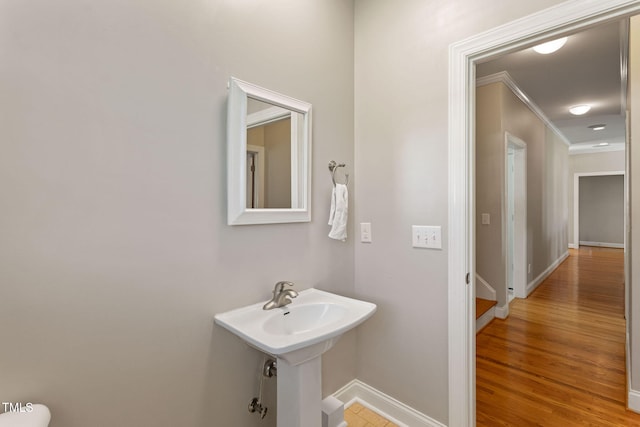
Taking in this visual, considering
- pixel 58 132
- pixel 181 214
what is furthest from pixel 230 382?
pixel 58 132

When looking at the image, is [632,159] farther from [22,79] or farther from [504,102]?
[22,79]

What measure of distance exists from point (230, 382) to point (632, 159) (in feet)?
8.78

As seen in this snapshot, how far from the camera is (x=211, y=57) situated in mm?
1263

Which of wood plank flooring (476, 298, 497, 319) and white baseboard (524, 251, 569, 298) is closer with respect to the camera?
wood plank flooring (476, 298, 497, 319)

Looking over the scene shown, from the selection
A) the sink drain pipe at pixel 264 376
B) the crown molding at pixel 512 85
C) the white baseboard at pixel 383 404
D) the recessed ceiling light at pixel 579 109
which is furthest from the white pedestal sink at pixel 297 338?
the recessed ceiling light at pixel 579 109

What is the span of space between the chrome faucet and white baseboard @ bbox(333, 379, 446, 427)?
2.84 feet

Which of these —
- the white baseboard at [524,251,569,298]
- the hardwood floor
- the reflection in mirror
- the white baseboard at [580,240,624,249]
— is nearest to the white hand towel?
the reflection in mirror

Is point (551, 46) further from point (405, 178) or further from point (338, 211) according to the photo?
point (338, 211)

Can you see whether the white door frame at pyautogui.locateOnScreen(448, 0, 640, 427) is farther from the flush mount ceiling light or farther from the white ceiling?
the flush mount ceiling light

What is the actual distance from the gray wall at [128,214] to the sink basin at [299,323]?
132 mm

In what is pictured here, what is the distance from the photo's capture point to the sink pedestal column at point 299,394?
1197 mm

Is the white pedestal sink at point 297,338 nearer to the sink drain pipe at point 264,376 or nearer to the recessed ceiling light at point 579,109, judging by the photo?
the sink drain pipe at point 264,376

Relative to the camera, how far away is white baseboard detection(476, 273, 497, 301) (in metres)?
3.34

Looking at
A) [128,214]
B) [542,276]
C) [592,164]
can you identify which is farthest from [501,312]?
[592,164]
